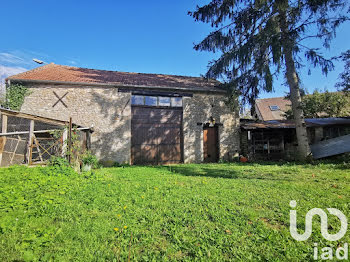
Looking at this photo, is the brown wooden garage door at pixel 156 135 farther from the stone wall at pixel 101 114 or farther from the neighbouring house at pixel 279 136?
the neighbouring house at pixel 279 136

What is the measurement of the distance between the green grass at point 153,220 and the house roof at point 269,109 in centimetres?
2099

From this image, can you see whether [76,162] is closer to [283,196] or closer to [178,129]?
[178,129]

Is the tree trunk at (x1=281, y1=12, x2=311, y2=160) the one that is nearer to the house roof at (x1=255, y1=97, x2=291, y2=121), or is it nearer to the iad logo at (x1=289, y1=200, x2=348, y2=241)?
the iad logo at (x1=289, y1=200, x2=348, y2=241)

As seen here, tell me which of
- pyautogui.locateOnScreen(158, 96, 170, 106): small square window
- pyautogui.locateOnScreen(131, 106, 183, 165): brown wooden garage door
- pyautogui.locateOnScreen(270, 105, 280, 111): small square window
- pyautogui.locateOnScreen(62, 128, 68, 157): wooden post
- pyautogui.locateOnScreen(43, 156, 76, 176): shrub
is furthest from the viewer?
pyautogui.locateOnScreen(270, 105, 280, 111): small square window

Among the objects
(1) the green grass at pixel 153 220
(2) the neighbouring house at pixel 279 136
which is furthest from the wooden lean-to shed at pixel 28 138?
(2) the neighbouring house at pixel 279 136

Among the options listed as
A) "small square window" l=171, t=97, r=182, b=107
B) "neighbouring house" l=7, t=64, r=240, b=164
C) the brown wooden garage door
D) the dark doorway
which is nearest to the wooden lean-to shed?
"neighbouring house" l=7, t=64, r=240, b=164

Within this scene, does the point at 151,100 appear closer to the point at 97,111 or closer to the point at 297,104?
the point at 97,111

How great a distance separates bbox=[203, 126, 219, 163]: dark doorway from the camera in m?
11.0

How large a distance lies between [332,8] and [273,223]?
1004cm

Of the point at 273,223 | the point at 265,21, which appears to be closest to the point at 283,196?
the point at 273,223

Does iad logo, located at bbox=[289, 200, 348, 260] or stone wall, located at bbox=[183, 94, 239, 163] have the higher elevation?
stone wall, located at bbox=[183, 94, 239, 163]

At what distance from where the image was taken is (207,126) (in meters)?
11.1

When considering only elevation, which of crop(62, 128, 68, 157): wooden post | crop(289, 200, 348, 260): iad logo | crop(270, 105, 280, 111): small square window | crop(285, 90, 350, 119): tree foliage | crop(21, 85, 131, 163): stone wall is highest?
crop(270, 105, 280, 111): small square window

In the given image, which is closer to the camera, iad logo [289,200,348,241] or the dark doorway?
iad logo [289,200,348,241]
